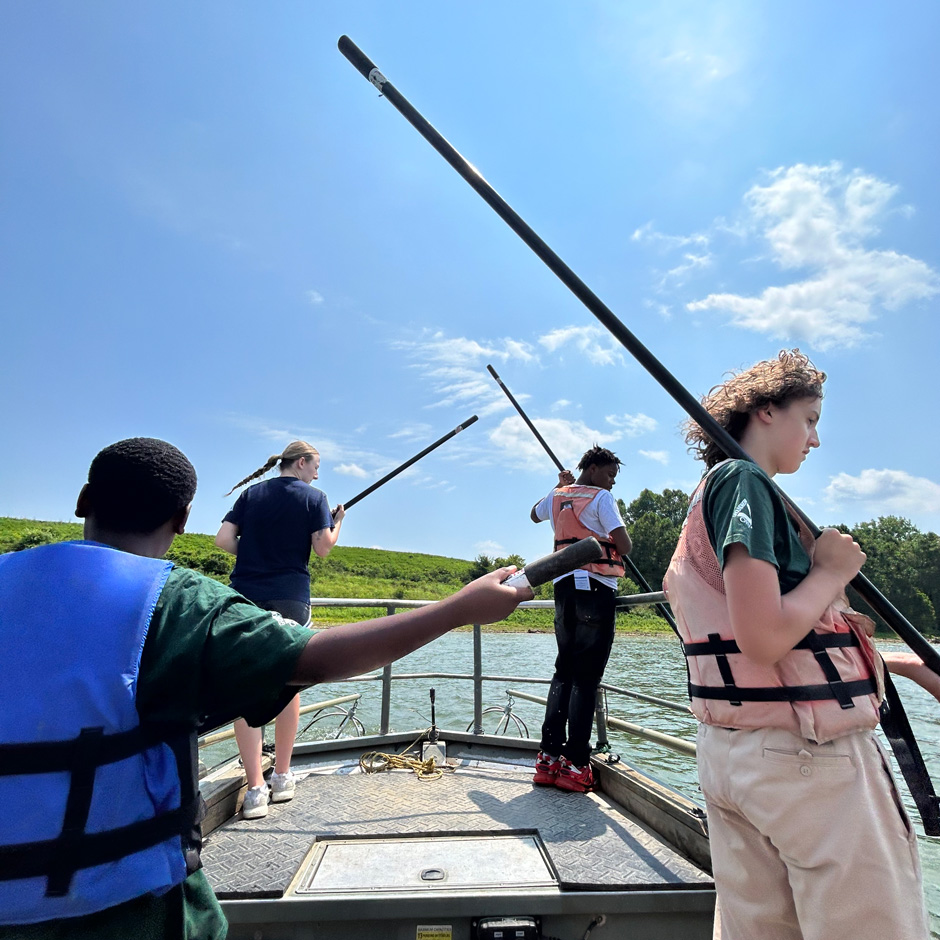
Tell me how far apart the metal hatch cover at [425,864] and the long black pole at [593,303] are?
1322 millimetres

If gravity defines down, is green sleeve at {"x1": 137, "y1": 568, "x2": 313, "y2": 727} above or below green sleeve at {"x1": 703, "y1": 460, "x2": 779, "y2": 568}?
below

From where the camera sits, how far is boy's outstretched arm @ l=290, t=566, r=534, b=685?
989 mm

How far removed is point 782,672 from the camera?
4.07 ft

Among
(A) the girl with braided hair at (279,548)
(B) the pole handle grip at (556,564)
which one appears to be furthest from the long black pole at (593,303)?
(A) the girl with braided hair at (279,548)

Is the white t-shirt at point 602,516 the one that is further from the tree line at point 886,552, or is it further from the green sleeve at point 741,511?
the tree line at point 886,552

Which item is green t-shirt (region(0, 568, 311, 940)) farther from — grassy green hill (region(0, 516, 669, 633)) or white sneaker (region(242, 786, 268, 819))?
grassy green hill (region(0, 516, 669, 633))

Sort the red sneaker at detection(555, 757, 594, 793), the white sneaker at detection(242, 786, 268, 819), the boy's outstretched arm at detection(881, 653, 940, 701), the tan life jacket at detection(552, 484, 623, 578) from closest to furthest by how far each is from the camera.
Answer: the boy's outstretched arm at detection(881, 653, 940, 701) < the white sneaker at detection(242, 786, 268, 819) < the red sneaker at detection(555, 757, 594, 793) < the tan life jacket at detection(552, 484, 623, 578)

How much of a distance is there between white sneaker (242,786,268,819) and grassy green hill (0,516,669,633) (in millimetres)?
37889

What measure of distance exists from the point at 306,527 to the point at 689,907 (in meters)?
2.20

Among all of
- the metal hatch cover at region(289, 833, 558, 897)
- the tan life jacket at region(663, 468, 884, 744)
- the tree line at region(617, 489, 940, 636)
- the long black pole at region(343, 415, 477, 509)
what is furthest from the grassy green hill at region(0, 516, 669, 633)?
the tan life jacket at region(663, 468, 884, 744)

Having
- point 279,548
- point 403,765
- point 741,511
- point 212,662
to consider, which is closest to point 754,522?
point 741,511

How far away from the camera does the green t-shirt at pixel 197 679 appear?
92cm

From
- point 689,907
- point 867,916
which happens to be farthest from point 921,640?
point 689,907

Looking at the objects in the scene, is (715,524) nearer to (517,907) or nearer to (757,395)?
(757,395)
